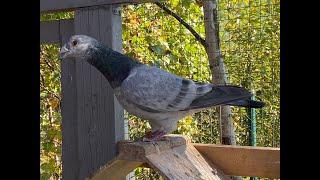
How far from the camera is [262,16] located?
2430 millimetres

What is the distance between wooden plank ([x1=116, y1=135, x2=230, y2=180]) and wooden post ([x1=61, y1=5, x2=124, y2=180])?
0.10 meters

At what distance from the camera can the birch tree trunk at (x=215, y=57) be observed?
7.92 feet

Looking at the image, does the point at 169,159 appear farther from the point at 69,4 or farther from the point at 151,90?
the point at 69,4

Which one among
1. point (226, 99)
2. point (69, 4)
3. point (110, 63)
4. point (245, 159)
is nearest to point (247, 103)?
point (226, 99)

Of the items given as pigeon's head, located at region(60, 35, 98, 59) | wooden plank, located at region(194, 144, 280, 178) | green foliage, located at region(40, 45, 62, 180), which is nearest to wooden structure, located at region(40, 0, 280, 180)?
wooden plank, located at region(194, 144, 280, 178)

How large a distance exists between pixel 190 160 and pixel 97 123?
0.37 meters

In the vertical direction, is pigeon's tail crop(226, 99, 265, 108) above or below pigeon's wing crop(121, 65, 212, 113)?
below

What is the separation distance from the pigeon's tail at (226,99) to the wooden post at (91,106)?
0.30 meters

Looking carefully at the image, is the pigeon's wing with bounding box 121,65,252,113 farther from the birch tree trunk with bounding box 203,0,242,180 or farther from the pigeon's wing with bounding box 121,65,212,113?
the birch tree trunk with bounding box 203,0,242,180

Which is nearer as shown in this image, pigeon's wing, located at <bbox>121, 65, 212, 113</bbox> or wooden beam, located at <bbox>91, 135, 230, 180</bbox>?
wooden beam, located at <bbox>91, 135, 230, 180</bbox>

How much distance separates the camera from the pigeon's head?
4.89 ft

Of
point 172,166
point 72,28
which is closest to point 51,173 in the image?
point 72,28
